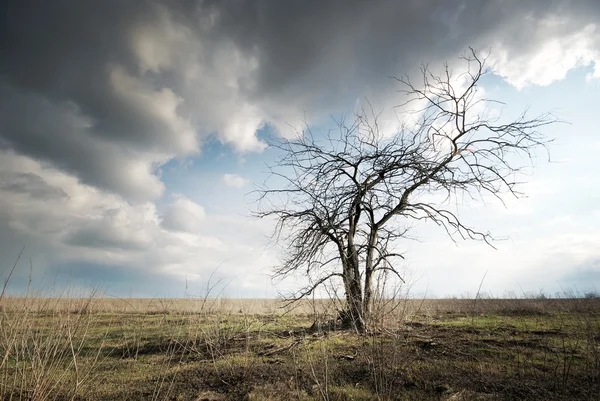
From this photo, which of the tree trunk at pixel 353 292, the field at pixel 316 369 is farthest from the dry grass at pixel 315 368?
the tree trunk at pixel 353 292

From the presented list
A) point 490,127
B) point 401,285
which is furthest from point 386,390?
point 490,127

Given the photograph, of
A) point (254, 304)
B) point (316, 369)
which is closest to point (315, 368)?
point (316, 369)

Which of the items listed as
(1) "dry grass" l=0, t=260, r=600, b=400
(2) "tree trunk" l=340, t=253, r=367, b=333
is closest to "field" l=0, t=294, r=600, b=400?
(1) "dry grass" l=0, t=260, r=600, b=400

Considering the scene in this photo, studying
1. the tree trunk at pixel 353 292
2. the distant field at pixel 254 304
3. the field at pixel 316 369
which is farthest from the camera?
the tree trunk at pixel 353 292

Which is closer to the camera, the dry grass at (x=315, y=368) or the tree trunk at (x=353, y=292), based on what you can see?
the dry grass at (x=315, y=368)

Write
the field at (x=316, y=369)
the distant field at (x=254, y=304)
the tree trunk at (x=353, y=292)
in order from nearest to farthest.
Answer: the field at (x=316, y=369) < the distant field at (x=254, y=304) < the tree trunk at (x=353, y=292)

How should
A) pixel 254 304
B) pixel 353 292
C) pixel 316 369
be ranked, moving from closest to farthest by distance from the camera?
1. pixel 316 369
2. pixel 353 292
3. pixel 254 304

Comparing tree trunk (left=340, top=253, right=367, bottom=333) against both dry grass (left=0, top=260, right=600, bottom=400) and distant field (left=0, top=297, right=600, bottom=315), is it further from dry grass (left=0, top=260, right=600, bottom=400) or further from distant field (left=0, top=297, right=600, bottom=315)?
dry grass (left=0, top=260, right=600, bottom=400)

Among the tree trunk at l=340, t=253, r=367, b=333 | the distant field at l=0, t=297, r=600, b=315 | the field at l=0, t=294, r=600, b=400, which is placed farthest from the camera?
the tree trunk at l=340, t=253, r=367, b=333

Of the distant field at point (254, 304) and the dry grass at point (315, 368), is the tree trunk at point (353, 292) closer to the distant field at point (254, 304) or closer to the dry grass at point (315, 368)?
the distant field at point (254, 304)

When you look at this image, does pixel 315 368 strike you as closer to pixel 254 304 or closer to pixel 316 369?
pixel 316 369

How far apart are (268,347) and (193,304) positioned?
201 centimetres

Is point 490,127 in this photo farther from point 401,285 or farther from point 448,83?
point 401,285

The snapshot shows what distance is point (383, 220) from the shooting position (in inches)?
389
